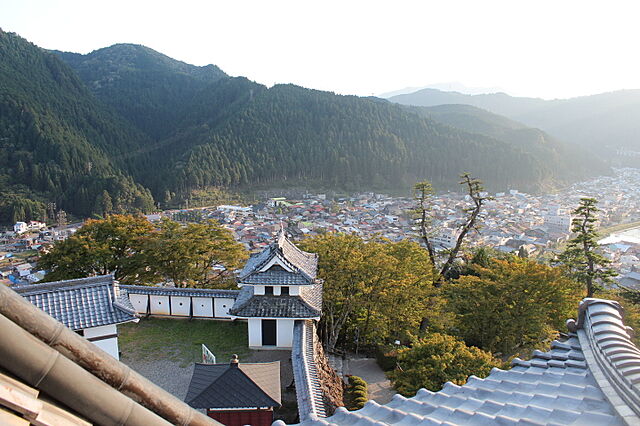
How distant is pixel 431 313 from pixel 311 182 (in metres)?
72.1

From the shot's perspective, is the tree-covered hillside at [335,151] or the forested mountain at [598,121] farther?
the forested mountain at [598,121]

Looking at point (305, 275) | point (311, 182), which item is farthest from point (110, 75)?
point (305, 275)

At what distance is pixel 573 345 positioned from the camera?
12.4 feet

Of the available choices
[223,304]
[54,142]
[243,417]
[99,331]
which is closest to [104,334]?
[99,331]

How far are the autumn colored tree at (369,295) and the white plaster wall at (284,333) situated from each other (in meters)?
2.35

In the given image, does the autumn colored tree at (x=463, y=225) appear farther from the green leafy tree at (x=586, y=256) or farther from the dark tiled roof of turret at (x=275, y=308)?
the dark tiled roof of turret at (x=275, y=308)

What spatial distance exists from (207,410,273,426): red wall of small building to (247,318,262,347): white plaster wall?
364 centimetres

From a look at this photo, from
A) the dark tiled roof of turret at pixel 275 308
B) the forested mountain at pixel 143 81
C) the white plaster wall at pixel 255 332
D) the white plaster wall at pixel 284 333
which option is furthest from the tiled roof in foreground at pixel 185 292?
the forested mountain at pixel 143 81

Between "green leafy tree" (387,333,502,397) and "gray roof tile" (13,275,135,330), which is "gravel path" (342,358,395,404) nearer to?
"green leafy tree" (387,333,502,397)

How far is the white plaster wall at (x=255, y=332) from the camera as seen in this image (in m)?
12.3

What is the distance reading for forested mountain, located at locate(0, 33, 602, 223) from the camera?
74.6 meters

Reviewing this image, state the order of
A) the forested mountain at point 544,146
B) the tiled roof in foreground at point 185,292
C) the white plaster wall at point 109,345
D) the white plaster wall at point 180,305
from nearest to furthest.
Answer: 1. the white plaster wall at point 109,345
2. the tiled roof in foreground at point 185,292
3. the white plaster wall at point 180,305
4. the forested mountain at point 544,146

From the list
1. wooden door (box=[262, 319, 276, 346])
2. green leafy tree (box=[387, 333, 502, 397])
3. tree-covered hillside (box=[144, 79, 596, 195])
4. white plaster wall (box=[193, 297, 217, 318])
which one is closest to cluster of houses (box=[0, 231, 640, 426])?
green leafy tree (box=[387, 333, 502, 397])

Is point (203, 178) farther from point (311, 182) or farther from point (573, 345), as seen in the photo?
point (573, 345)
